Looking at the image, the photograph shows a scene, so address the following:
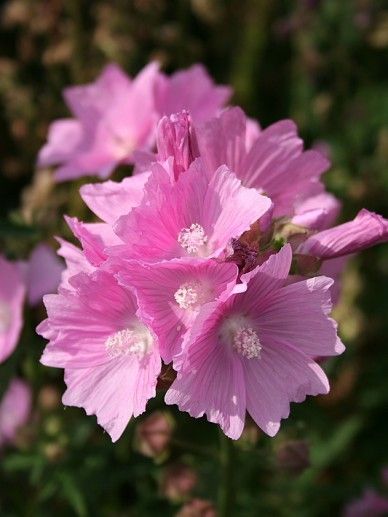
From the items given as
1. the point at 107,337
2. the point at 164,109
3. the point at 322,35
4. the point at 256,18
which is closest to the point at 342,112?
the point at 322,35

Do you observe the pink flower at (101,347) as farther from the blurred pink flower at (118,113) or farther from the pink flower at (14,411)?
the pink flower at (14,411)

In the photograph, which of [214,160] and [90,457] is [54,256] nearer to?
[90,457]

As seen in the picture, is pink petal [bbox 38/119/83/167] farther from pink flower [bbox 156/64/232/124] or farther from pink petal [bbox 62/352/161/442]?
pink petal [bbox 62/352/161/442]

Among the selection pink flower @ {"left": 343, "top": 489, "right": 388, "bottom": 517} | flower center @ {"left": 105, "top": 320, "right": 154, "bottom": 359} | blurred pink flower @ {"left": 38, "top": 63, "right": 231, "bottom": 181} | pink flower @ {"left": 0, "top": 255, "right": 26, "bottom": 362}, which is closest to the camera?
flower center @ {"left": 105, "top": 320, "right": 154, "bottom": 359}

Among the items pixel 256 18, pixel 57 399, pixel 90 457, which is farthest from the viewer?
pixel 256 18

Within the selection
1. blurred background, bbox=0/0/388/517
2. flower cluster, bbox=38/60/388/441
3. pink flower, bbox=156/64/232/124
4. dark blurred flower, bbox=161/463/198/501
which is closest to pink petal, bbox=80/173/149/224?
flower cluster, bbox=38/60/388/441

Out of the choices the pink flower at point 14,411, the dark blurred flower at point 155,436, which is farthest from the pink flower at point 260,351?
the pink flower at point 14,411
